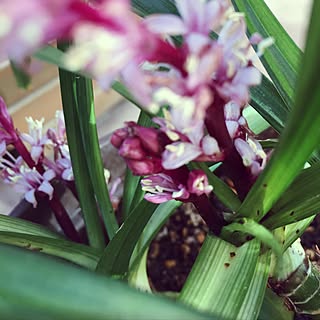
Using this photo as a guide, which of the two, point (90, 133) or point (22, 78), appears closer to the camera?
point (22, 78)

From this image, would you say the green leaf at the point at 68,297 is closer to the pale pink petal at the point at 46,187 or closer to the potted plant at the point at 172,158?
the potted plant at the point at 172,158

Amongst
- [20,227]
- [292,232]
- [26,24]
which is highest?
[26,24]

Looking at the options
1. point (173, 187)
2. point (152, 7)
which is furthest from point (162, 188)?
point (152, 7)

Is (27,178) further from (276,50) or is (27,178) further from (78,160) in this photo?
(276,50)

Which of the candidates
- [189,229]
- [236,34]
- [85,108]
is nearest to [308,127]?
[236,34]

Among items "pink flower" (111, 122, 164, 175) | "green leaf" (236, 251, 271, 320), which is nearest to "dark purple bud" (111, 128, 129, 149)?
"pink flower" (111, 122, 164, 175)

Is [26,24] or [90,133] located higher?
[26,24]

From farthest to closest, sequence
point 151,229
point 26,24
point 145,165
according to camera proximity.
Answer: point 151,229 → point 145,165 → point 26,24

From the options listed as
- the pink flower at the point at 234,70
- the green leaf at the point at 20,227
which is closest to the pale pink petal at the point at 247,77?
the pink flower at the point at 234,70
